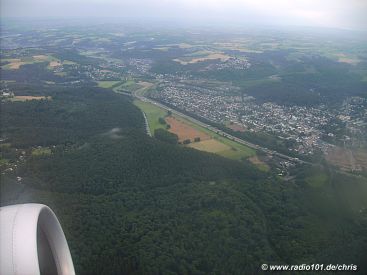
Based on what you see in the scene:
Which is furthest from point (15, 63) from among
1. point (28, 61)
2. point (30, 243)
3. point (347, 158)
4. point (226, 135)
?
point (30, 243)

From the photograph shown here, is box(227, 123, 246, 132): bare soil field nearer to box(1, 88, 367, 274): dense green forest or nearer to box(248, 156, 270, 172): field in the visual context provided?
box(248, 156, 270, 172): field

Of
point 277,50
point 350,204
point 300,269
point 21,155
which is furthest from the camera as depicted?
point 277,50

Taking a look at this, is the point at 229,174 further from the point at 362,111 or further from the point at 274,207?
the point at 362,111

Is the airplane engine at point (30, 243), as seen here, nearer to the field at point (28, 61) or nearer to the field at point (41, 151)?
the field at point (41, 151)

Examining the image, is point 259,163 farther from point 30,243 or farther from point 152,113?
point 30,243

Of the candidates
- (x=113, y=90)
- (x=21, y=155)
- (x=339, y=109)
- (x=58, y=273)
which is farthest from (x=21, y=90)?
(x=58, y=273)

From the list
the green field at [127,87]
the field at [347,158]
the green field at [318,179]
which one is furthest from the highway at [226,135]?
Result: the green field at [127,87]

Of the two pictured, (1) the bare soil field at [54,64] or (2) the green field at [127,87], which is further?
(1) the bare soil field at [54,64]
